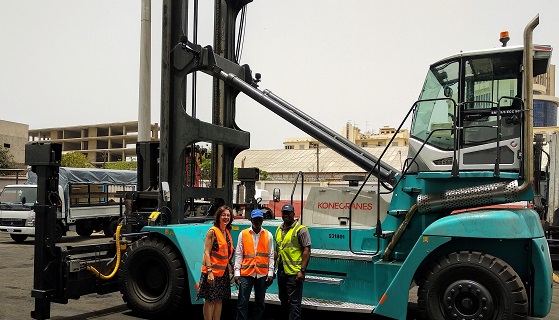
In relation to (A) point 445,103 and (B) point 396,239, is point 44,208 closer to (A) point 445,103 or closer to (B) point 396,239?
(B) point 396,239

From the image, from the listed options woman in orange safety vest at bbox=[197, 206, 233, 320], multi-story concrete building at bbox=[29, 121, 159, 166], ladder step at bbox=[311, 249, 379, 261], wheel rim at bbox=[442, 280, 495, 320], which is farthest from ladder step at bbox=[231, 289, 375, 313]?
multi-story concrete building at bbox=[29, 121, 159, 166]

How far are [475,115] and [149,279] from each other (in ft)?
16.6

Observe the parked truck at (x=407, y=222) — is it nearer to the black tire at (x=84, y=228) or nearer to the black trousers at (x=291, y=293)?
the black trousers at (x=291, y=293)

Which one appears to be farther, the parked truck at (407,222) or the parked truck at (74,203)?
the parked truck at (74,203)

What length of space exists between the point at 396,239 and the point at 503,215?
1.36 metres

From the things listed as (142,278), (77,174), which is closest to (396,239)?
(142,278)

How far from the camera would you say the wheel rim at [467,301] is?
241 inches

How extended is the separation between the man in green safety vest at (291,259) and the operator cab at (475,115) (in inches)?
66.7

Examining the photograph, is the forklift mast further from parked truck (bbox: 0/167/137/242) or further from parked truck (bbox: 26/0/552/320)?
parked truck (bbox: 0/167/137/242)

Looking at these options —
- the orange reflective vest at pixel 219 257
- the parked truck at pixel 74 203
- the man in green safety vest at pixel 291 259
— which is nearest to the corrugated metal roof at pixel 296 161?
the parked truck at pixel 74 203

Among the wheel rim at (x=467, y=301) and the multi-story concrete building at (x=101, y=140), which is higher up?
the multi-story concrete building at (x=101, y=140)

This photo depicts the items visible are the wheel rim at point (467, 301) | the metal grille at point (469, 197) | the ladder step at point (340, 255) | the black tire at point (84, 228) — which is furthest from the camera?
the black tire at point (84, 228)

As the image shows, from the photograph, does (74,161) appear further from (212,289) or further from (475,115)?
(475,115)

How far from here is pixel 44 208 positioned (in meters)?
7.19
